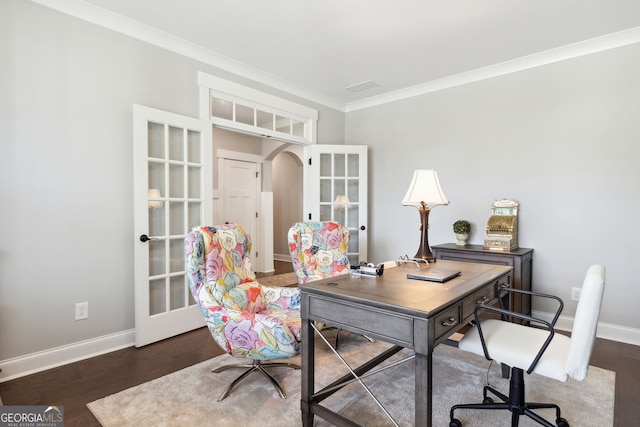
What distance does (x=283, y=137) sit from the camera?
4.07 m

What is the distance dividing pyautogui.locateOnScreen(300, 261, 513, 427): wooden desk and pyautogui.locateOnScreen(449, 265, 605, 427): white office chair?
6.8 inches

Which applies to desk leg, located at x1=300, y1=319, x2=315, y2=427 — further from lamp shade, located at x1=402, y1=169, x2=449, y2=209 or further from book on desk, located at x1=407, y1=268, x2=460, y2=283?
lamp shade, located at x1=402, y1=169, x2=449, y2=209

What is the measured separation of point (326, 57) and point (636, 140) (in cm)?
279

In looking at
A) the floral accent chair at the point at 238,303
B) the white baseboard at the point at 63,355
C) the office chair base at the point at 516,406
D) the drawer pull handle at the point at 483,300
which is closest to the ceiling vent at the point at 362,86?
the floral accent chair at the point at 238,303

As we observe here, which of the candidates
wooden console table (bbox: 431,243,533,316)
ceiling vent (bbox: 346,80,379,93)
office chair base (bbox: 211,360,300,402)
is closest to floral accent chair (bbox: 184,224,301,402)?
office chair base (bbox: 211,360,300,402)

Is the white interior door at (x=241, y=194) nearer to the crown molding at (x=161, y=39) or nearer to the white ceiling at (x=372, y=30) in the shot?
the crown molding at (x=161, y=39)

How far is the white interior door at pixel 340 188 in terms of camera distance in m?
4.43

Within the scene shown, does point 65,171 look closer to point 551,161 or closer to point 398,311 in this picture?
point 398,311

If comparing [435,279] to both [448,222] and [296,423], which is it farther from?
[448,222]

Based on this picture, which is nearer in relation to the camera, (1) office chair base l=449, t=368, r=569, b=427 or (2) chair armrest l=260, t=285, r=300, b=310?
(1) office chair base l=449, t=368, r=569, b=427

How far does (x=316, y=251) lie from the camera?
9.96 feet

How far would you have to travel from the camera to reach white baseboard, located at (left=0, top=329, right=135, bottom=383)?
2.29 m

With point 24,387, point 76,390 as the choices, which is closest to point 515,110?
point 76,390

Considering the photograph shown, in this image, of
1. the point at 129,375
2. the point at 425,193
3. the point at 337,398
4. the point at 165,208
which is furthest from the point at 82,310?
the point at 425,193
